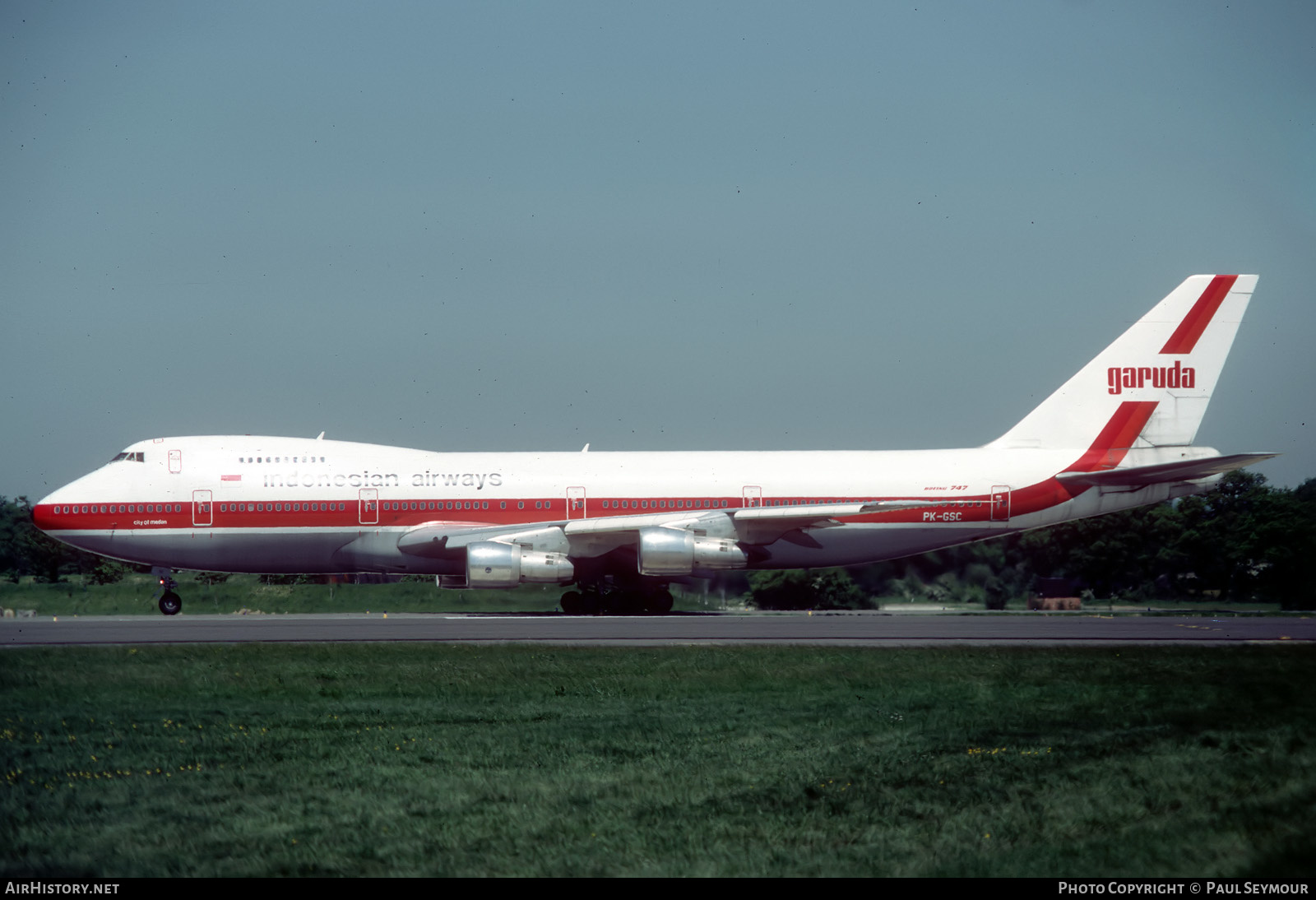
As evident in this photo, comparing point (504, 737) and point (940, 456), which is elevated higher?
point (940, 456)

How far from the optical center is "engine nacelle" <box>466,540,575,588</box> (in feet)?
92.6

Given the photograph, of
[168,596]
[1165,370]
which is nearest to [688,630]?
[168,596]

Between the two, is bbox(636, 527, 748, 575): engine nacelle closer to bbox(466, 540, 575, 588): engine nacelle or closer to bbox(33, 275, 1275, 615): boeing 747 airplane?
bbox(33, 275, 1275, 615): boeing 747 airplane

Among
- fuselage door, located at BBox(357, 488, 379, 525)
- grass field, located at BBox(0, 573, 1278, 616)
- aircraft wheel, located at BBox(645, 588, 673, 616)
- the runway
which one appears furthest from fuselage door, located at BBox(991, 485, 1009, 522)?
fuselage door, located at BBox(357, 488, 379, 525)

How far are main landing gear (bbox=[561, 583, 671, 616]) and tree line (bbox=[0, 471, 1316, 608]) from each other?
6.12 feet

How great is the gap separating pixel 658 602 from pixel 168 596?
493 inches

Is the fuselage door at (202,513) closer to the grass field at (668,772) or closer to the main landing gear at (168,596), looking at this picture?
the main landing gear at (168,596)

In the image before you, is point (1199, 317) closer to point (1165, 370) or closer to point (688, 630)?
point (1165, 370)

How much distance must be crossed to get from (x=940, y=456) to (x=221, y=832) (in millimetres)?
25979

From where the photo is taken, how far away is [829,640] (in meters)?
20.6

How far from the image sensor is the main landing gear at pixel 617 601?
99.6 feet

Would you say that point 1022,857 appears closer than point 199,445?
Yes
